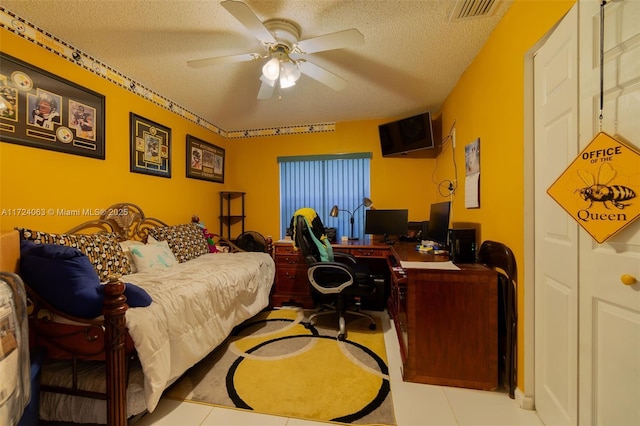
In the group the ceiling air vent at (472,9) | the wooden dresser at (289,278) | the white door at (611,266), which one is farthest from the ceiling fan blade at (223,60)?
the wooden dresser at (289,278)

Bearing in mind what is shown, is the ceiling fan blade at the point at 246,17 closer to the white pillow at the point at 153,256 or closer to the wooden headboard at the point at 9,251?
the wooden headboard at the point at 9,251

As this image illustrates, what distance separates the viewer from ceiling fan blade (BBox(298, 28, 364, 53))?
57.1 inches

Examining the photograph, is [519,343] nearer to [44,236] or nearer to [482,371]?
[482,371]

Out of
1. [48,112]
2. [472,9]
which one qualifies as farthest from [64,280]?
[472,9]

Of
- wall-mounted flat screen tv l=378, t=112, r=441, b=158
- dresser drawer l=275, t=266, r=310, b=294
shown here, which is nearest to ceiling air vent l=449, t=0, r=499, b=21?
wall-mounted flat screen tv l=378, t=112, r=441, b=158

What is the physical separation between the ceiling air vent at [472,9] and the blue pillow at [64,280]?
8.49 feet

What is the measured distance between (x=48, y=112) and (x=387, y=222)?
3241mm

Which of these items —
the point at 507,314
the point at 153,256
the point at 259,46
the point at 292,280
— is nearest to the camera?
the point at 507,314

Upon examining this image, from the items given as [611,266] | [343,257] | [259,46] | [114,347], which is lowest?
[114,347]

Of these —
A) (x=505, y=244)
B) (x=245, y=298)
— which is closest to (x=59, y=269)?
(x=245, y=298)

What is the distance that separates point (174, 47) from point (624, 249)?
2.84m

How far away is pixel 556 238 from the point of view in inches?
47.1

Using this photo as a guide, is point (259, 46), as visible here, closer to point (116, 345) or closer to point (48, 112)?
point (48, 112)

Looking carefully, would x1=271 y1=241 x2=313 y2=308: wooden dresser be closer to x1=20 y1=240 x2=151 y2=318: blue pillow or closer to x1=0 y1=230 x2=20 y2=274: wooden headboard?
x1=20 y1=240 x2=151 y2=318: blue pillow
